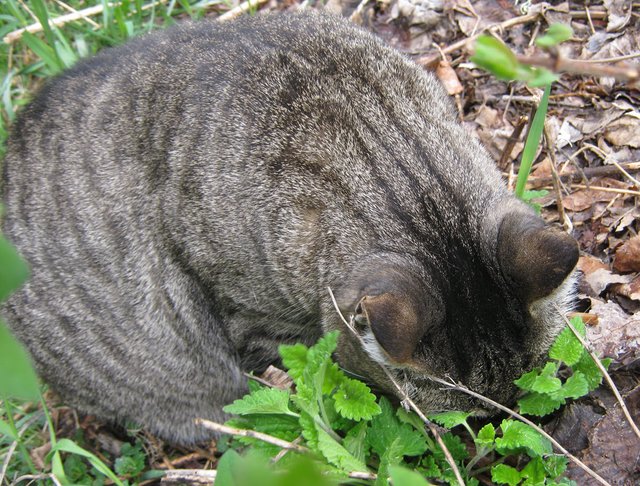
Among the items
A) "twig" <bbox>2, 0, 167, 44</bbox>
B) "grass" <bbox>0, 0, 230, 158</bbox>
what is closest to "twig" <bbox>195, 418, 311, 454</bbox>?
"grass" <bbox>0, 0, 230, 158</bbox>

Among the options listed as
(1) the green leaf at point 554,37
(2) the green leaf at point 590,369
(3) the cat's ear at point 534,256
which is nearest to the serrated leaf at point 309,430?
(3) the cat's ear at point 534,256

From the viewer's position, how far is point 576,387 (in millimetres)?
2492

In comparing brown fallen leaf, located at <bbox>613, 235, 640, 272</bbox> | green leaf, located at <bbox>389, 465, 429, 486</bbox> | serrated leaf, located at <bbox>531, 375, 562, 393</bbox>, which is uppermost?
green leaf, located at <bbox>389, 465, 429, 486</bbox>

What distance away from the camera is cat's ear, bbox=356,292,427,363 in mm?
2061

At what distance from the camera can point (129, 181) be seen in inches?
125

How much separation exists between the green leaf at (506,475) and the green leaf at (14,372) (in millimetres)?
2071

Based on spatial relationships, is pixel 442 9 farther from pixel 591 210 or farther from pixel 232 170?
pixel 232 170

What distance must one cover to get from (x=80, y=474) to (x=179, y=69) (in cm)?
216

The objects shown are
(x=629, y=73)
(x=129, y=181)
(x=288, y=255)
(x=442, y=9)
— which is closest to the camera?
(x=629, y=73)

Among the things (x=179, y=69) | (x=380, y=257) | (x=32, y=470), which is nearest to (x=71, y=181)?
(x=179, y=69)

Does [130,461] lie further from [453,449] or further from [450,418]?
[450,418]

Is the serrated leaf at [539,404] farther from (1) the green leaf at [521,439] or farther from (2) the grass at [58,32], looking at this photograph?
(2) the grass at [58,32]

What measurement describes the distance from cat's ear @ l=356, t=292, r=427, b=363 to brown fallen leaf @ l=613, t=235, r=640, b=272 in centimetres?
179

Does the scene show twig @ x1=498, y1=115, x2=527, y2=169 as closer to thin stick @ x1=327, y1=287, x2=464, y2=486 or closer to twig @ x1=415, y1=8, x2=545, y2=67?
twig @ x1=415, y1=8, x2=545, y2=67
